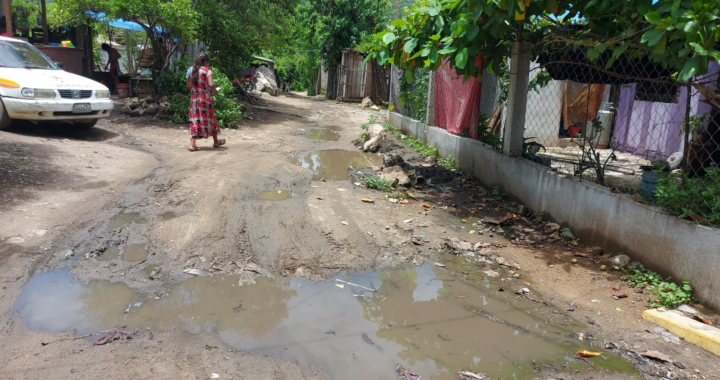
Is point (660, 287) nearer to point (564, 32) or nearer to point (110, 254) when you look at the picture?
point (564, 32)

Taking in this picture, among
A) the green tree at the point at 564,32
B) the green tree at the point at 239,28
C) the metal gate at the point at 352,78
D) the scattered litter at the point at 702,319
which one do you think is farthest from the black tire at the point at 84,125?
the metal gate at the point at 352,78

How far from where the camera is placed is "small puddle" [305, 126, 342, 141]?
445 inches

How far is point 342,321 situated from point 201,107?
626cm

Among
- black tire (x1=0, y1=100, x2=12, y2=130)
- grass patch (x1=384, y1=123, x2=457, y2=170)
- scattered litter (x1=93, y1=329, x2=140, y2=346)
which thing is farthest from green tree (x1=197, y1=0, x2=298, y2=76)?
scattered litter (x1=93, y1=329, x2=140, y2=346)

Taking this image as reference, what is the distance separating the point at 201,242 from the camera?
4.46m

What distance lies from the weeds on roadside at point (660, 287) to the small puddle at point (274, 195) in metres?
3.79

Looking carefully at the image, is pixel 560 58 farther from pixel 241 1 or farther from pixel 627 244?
pixel 241 1

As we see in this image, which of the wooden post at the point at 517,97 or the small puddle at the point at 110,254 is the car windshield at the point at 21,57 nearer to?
the small puddle at the point at 110,254

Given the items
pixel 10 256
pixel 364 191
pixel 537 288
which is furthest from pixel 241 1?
pixel 537 288

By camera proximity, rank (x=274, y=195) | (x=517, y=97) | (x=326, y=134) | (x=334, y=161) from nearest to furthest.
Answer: (x=274, y=195)
(x=517, y=97)
(x=334, y=161)
(x=326, y=134)

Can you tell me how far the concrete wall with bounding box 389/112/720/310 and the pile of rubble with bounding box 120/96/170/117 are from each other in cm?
805

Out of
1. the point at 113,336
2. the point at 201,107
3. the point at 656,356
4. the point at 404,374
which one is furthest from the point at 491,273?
the point at 201,107

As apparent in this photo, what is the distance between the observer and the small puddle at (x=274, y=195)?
593cm

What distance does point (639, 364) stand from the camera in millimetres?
3014
